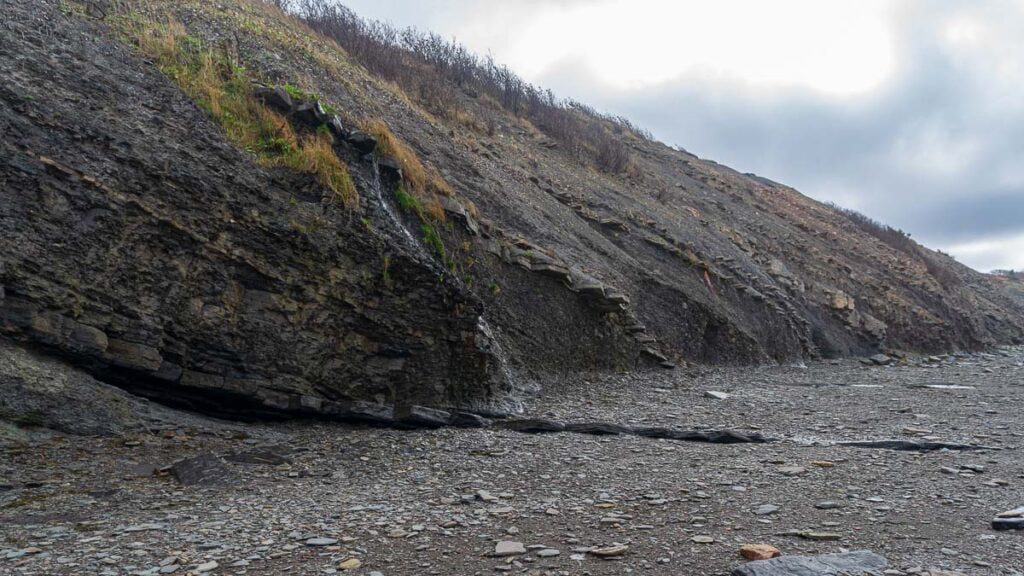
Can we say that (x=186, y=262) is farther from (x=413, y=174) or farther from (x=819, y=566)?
(x=819, y=566)

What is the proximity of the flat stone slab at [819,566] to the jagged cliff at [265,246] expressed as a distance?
5.98m

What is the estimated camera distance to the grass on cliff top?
374 inches

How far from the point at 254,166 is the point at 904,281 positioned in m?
31.5

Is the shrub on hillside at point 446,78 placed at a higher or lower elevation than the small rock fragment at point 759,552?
higher

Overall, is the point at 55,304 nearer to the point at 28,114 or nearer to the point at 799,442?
the point at 28,114

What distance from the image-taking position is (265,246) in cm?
849

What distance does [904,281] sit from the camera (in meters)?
30.8

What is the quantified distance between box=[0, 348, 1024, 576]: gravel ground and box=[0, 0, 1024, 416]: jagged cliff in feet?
3.49

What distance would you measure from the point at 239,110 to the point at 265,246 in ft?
9.53

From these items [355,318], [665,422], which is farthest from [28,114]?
[665,422]

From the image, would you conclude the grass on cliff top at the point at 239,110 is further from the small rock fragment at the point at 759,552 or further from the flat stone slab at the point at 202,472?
the small rock fragment at the point at 759,552

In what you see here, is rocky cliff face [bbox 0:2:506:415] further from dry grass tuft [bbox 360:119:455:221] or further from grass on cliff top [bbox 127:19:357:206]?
dry grass tuft [bbox 360:119:455:221]

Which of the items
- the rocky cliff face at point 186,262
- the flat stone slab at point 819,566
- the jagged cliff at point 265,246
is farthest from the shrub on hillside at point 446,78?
the flat stone slab at point 819,566

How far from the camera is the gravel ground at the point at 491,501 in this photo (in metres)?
4.19
